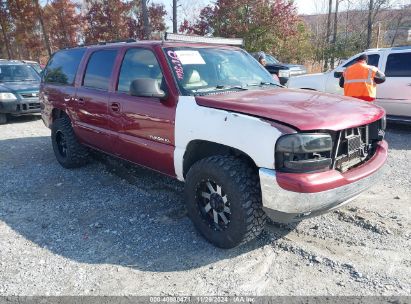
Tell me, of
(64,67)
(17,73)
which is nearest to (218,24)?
(17,73)

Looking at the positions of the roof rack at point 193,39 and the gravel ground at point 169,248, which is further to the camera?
the roof rack at point 193,39

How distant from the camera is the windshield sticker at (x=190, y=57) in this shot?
154 inches

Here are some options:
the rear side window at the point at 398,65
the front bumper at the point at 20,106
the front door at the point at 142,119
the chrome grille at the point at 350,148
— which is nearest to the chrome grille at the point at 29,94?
the front bumper at the point at 20,106

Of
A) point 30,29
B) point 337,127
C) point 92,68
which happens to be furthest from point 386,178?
point 30,29

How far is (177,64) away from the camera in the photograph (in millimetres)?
3826

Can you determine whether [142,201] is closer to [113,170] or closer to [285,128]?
[113,170]

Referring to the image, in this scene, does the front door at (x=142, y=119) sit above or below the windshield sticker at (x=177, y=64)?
below

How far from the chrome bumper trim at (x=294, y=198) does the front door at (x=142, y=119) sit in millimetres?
1223

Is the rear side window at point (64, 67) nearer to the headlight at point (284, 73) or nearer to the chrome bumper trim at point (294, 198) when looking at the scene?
the chrome bumper trim at point (294, 198)

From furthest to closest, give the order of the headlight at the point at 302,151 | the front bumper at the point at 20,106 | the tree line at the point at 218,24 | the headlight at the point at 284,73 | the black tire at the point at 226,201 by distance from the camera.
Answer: the tree line at the point at 218,24
the headlight at the point at 284,73
the front bumper at the point at 20,106
the black tire at the point at 226,201
the headlight at the point at 302,151

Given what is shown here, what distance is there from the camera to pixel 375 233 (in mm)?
3625

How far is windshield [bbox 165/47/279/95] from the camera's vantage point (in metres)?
3.76

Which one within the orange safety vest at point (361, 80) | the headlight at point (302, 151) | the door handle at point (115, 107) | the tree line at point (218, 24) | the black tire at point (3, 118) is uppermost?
the tree line at point (218, 24)

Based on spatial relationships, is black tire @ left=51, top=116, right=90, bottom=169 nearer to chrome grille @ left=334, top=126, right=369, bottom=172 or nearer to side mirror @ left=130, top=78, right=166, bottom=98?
side mirror @ left=130, top=78, right=166, bottom=98
